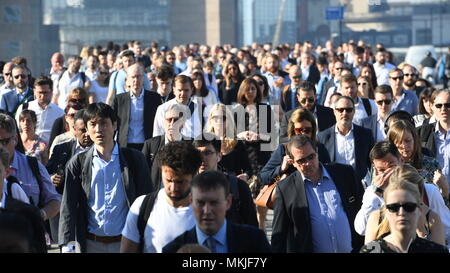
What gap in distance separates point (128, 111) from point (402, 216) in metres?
7.29

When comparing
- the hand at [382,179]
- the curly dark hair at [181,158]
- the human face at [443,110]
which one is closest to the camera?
the curly dark hair at [181,158]

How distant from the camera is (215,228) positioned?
19.3 ft

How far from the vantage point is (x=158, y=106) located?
12773 mm

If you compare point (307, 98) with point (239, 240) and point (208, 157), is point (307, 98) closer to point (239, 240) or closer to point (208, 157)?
point (208, 157)

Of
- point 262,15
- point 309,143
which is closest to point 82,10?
point 262,15

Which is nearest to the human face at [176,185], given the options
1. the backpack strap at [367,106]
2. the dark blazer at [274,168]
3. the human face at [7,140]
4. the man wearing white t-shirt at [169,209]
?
the man wearing white t-shirt at [169,209]

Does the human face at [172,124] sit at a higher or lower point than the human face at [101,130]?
lower

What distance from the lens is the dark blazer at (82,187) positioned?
8.04m

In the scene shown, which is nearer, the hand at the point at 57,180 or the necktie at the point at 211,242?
the necktie at the point at 211,242

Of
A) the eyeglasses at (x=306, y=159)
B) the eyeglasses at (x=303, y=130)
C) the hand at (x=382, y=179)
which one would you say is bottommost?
the hand at (x=382, y=179)

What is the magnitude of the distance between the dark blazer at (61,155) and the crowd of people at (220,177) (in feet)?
0.05

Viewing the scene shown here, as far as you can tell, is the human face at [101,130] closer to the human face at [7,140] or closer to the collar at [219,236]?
the human face at [7,140]

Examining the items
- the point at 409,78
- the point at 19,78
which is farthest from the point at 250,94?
the point at 409,78
